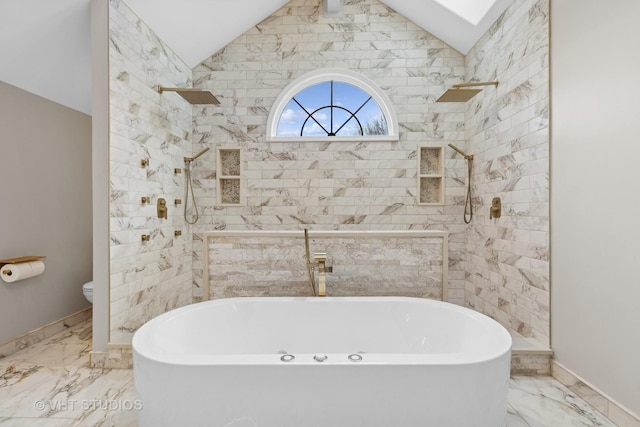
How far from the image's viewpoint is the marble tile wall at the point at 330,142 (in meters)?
2.92

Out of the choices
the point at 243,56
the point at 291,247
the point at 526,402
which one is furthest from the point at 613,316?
the point at 243,56

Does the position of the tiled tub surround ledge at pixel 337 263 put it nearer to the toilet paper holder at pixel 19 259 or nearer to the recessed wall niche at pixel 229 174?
the recessed wall niche at pixel 229 174

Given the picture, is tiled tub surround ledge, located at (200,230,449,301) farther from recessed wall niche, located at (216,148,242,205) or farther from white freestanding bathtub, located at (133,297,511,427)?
white freestanding bathtub, located at (133,297,511,427)

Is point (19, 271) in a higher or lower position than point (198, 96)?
lower

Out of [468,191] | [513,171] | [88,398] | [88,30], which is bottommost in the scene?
[88,398]

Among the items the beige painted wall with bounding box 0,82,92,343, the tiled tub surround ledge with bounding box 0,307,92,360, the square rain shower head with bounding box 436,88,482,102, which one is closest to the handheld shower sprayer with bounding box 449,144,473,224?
the square rain shower head with bounding box 436,88,482,102

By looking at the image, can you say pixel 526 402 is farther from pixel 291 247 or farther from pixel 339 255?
pixel 291 247

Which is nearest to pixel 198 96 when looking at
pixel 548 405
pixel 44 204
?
pixel 44 204

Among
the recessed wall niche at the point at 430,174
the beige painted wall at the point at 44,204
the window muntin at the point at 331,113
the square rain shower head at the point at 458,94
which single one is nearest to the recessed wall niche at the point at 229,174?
the window muntin at the point at 331,113

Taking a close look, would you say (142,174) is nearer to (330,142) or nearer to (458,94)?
(330,142)

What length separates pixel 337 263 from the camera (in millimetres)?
2744

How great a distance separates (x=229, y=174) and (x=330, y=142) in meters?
1.05

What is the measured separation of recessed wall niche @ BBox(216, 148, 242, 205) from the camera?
2.99m

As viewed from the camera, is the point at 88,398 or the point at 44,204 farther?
the point at 44,204
